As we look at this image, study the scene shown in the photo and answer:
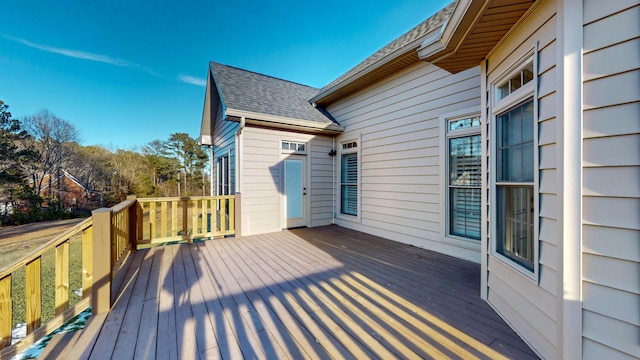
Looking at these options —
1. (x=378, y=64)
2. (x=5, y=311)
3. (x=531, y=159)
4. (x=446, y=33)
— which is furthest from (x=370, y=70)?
(x=5, y=311)

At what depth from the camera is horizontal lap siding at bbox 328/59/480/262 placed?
372cm

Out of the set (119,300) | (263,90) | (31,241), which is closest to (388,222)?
(119,300)

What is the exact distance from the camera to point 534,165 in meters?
1.60

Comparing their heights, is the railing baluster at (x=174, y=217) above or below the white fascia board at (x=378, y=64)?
below

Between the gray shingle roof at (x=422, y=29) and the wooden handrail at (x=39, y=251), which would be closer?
the wooden handrail at (x=39, y=251)

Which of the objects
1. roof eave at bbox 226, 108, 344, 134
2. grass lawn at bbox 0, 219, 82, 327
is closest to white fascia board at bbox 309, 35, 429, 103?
roof eave at bbox 226, 108, 344, 134

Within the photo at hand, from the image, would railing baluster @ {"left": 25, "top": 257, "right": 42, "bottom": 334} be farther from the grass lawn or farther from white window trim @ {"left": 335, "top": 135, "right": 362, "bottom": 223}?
white window trim @ {"left": 335, "top": 135, "right": 362, "bottom": 223}

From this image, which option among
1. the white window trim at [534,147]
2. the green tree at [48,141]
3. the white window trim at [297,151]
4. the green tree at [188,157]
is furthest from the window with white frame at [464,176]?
the green tree at [48,141]

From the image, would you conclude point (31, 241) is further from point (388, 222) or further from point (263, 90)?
point (388, 222)

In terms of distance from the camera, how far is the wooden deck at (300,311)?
163cm

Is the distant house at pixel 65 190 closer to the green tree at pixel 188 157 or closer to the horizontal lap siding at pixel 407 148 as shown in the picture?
the green tree at pixel 188 157

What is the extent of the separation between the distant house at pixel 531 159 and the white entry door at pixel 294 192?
5.05 feet

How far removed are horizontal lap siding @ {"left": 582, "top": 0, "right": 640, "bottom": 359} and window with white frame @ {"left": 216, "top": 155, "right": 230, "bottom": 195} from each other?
657cm

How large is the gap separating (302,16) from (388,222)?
7957mm
